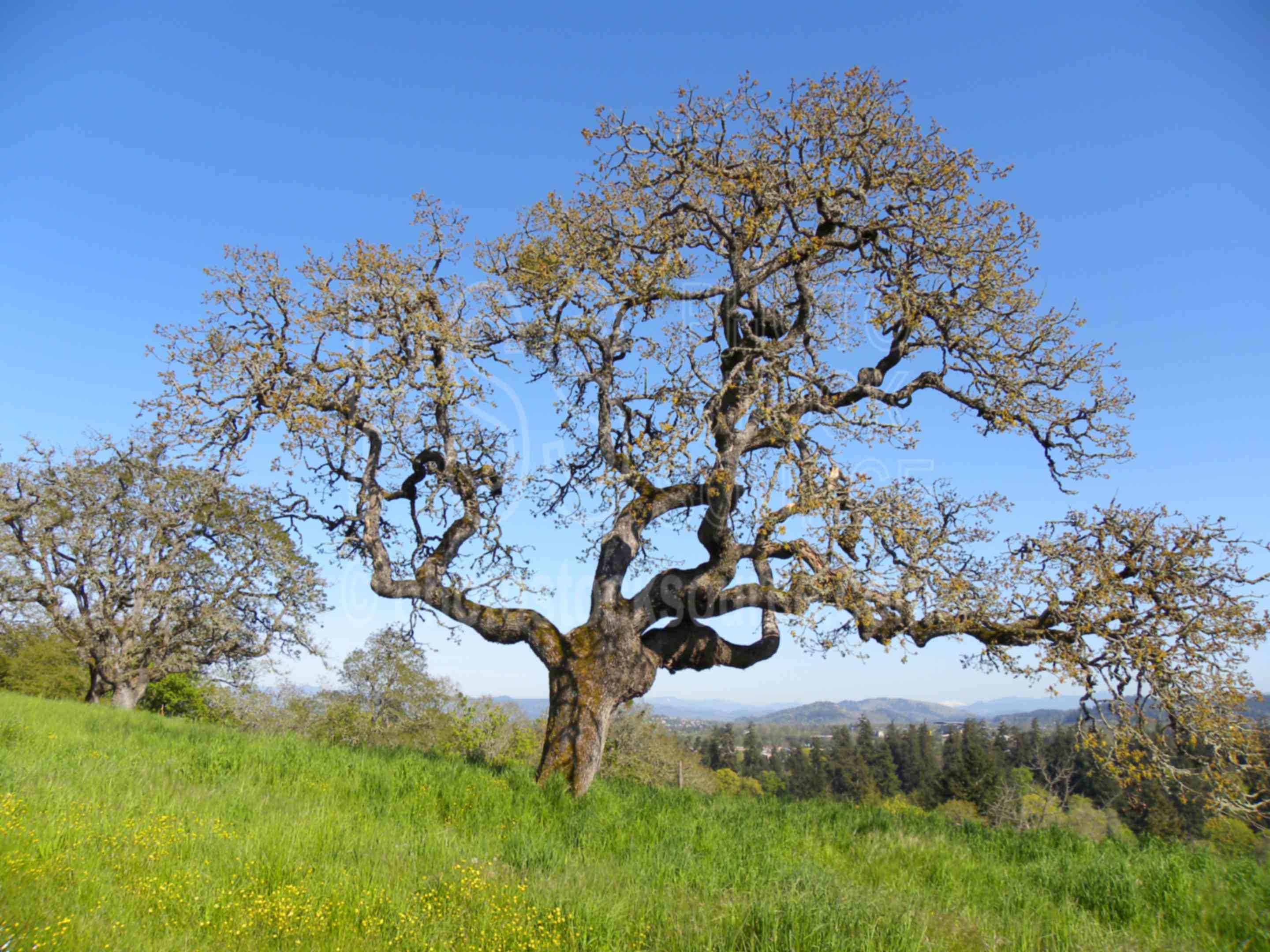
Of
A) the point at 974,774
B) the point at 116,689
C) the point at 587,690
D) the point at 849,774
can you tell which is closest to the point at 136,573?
the point at 116,689

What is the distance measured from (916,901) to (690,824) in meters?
2.76

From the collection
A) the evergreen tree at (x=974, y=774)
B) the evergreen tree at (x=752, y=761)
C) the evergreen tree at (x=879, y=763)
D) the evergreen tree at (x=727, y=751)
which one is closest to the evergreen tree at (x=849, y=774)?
the evergreen tree at (x=879, y=763)

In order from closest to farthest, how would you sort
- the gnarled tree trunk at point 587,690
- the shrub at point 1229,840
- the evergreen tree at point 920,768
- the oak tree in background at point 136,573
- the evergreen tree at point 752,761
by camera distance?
the shrub at point 1229,840 < the gnarled tree trunk at point 587,690 < the oak tree in background at point 136,573 < the evergreen tree at point 920,768 < the evergreen tree at point 752,761

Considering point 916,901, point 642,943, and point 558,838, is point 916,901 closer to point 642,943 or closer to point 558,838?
point 642,943

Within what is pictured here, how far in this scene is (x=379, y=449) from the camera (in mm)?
13359

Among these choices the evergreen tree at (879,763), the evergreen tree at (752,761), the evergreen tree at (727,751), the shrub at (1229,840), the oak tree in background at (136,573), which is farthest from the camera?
the evergreen tree at (752,761)

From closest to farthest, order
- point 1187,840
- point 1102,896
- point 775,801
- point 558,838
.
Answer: point 1102,896, point 558,838, point 1187,840, point 775,801

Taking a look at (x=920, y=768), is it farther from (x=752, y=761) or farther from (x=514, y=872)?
(x=514, y=872)

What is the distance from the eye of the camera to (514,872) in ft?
19.4

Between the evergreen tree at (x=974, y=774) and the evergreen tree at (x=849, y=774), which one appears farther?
the evergreen tree at (x=849, y=774)

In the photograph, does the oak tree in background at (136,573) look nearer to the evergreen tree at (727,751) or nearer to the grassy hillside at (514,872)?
the grassy hillside at (514,872)

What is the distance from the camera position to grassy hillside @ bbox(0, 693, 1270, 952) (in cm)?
459

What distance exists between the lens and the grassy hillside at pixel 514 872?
15.0ft

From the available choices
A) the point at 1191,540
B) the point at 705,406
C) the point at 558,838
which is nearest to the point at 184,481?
the point at 705,406
